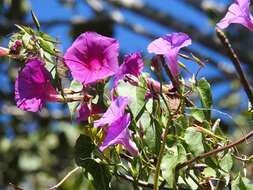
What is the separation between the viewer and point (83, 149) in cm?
106

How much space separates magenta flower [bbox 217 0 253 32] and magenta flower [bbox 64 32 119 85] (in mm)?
156

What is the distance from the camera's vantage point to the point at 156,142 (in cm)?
100

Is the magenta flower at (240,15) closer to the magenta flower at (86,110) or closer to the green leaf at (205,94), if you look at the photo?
the green leaf at (205,94)

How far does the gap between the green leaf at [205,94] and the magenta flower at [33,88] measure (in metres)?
0.21

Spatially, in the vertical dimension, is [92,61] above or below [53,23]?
above

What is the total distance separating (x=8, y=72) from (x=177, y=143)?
295 centimetres

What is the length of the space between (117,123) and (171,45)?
0.14 metres

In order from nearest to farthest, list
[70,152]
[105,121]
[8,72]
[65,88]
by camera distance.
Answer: [105,121] < [65,88] < [8,72] < [70,152]

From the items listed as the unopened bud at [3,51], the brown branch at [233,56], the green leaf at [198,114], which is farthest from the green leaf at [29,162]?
the brown branch at [233,56]

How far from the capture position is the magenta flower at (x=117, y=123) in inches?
38.1

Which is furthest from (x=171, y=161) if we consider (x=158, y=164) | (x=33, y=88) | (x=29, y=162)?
(x=29, y=162)

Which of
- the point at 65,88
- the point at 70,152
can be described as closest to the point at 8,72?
the point at 70,152

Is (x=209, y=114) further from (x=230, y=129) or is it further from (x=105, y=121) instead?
(x=230, y=129)

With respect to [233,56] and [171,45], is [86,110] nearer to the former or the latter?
[171,45]
